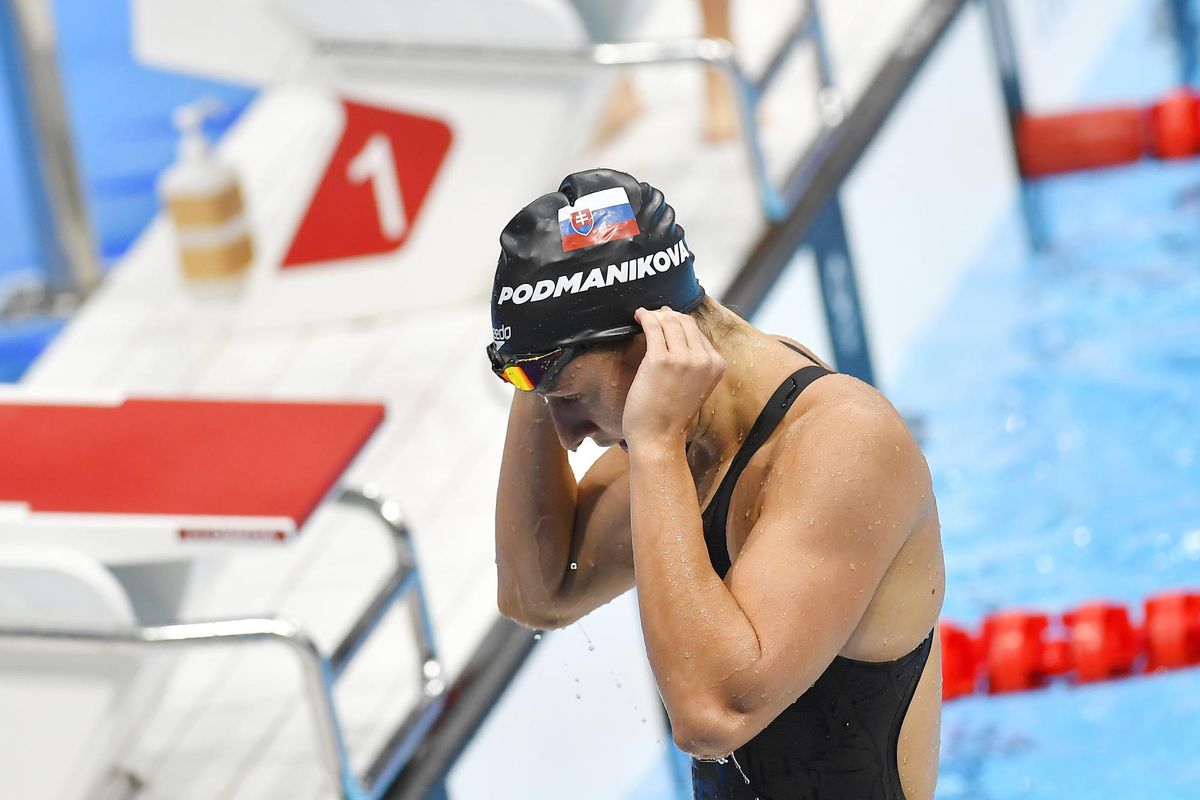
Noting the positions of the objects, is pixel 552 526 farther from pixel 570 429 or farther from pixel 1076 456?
pixel 1076 456

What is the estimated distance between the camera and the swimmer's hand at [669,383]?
1610 millimetres

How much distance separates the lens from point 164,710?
330 centimetres

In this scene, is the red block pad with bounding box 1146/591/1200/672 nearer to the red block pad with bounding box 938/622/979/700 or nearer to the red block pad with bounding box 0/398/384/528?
the red block pad with bounding box 938/622/979/700

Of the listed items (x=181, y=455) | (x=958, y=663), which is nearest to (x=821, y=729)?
(x=181, y=455)

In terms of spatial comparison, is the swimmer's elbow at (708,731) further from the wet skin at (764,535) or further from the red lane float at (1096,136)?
the red lane float at (1096,136)

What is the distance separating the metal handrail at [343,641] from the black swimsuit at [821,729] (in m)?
0.81

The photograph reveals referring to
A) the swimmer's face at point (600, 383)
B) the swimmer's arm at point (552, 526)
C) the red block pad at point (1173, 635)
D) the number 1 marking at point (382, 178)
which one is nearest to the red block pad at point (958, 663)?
the red block pad at point (1173, 635)

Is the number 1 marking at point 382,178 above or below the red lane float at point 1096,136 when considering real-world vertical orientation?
above

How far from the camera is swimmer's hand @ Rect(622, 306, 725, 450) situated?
1.61 metres

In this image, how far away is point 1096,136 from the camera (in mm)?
6102

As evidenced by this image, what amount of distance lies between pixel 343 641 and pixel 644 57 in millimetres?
1829

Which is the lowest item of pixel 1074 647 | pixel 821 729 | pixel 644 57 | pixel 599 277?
pixel 1074 647

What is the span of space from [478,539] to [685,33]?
291 centimetres

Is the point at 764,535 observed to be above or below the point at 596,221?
below
